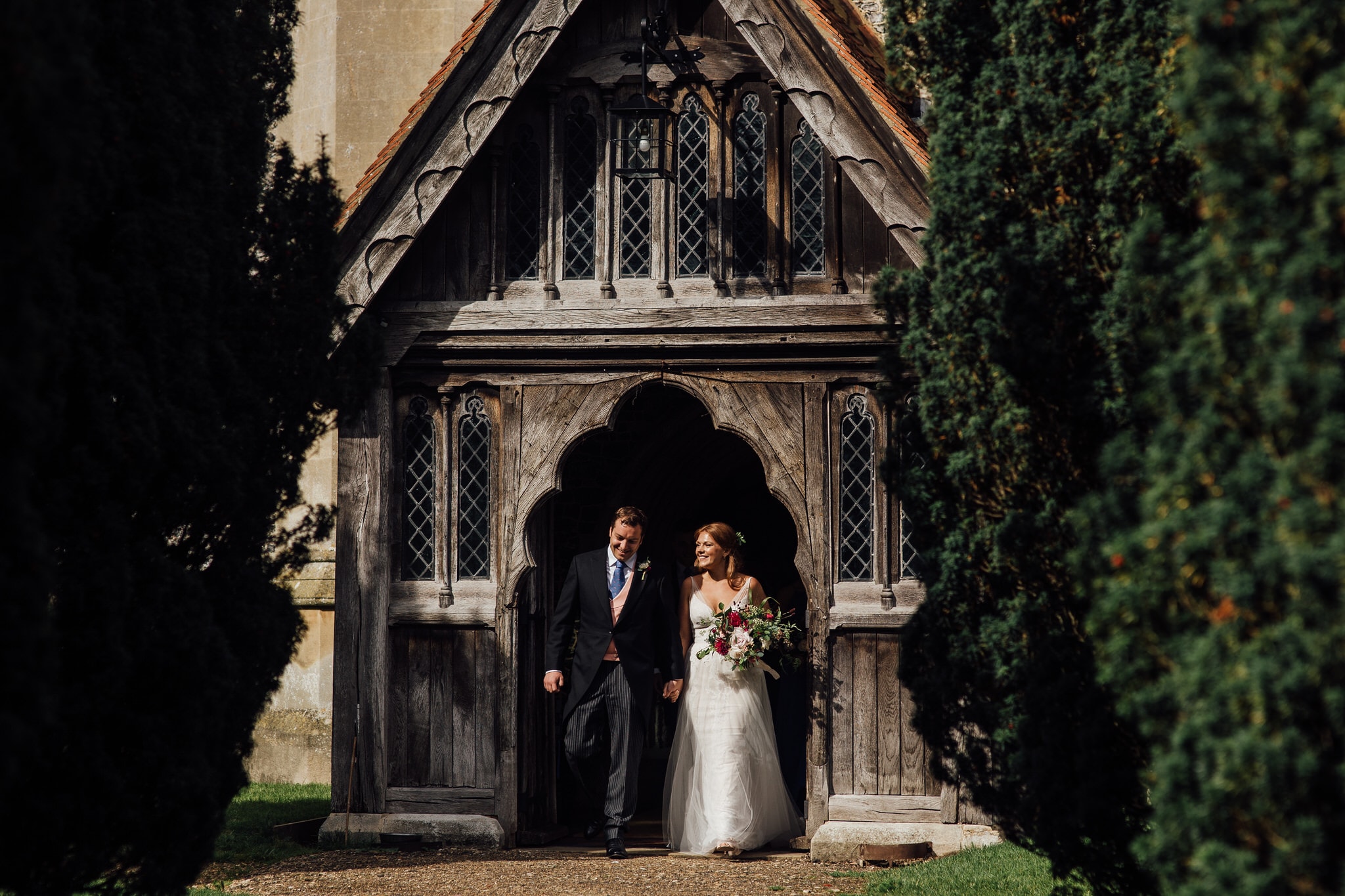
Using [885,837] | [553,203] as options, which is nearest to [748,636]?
[885,837]

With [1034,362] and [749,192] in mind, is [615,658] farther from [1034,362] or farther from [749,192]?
[1034,362]

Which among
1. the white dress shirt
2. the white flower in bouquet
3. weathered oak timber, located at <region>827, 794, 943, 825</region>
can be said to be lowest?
weathered oak timber, located at <region>827, 794, 943, 825</region>

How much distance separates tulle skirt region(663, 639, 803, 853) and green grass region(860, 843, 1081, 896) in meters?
0.93

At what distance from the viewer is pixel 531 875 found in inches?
316

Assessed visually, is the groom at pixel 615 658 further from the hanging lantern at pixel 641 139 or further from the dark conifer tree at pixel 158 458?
the dark conifer tree at pixel 158 458

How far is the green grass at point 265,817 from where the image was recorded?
873cm

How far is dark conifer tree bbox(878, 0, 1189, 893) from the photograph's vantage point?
17.9 ft

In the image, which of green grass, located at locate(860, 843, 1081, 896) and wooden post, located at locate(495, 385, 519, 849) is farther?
wooden post, located at locate(495, 385, 519, 849)

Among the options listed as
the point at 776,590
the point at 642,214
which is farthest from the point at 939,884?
the point at 776,590

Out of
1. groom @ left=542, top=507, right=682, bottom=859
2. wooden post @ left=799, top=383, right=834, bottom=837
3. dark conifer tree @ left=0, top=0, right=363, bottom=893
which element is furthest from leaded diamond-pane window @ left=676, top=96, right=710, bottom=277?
dark conifer tree @ left=0, top=0, right=363, bottom=893

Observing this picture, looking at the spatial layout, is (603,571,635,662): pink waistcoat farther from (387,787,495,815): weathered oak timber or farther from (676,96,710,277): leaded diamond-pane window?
(676,96,710,277): leaded diamond-pane window

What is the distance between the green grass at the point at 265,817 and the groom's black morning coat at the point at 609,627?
6.63 ft

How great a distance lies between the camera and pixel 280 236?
624 cm

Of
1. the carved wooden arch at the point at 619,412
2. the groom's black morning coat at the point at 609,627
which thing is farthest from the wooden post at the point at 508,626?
the groom's black morning coat at the point at 609,627
